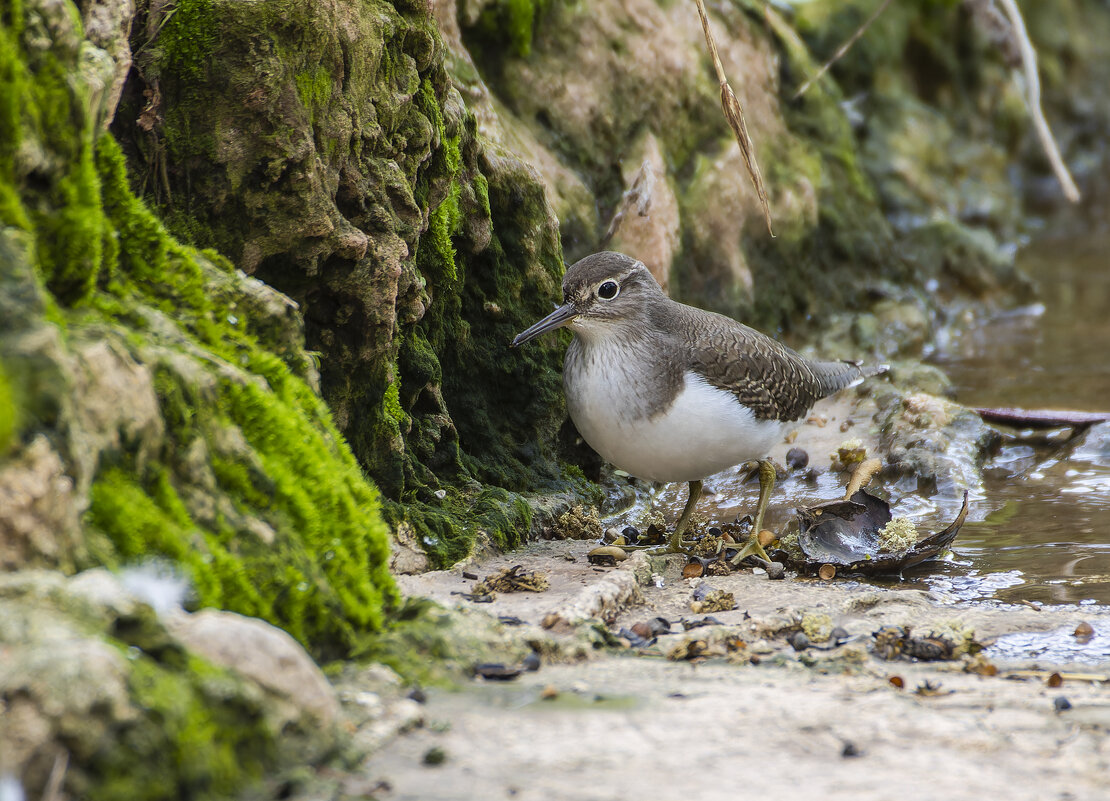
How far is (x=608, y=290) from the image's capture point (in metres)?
5.91

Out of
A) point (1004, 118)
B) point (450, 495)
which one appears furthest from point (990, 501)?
point (1004, 118)

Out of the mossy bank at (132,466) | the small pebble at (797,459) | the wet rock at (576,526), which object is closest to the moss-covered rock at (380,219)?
the wet rock at (576,526)

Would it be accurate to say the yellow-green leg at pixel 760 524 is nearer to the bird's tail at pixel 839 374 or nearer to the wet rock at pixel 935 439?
the bird's tail at pixel 839 374

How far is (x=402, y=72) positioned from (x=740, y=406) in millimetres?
2455

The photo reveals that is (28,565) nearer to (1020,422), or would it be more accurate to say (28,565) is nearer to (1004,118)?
(1020,422)

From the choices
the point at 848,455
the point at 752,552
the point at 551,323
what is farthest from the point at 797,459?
the point at 551,323

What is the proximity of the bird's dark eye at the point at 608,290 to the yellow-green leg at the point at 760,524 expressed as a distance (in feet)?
4.69

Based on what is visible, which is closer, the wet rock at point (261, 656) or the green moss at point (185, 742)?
the green moss at point (185, 742)

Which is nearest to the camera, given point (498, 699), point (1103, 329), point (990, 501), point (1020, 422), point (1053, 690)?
point (498, 699)

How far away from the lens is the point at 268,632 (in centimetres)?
281

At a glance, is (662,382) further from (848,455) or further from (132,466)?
(132,466)

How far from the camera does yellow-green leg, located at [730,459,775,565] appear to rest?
5.88 metres

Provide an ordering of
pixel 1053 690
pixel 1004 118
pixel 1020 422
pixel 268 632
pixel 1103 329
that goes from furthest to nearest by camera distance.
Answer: pixel 1004 118 < pixel 1103 329 < pixel 1020 422 < pixel 1053 690 < pixel 268 632

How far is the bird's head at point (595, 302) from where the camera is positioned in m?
5.84
